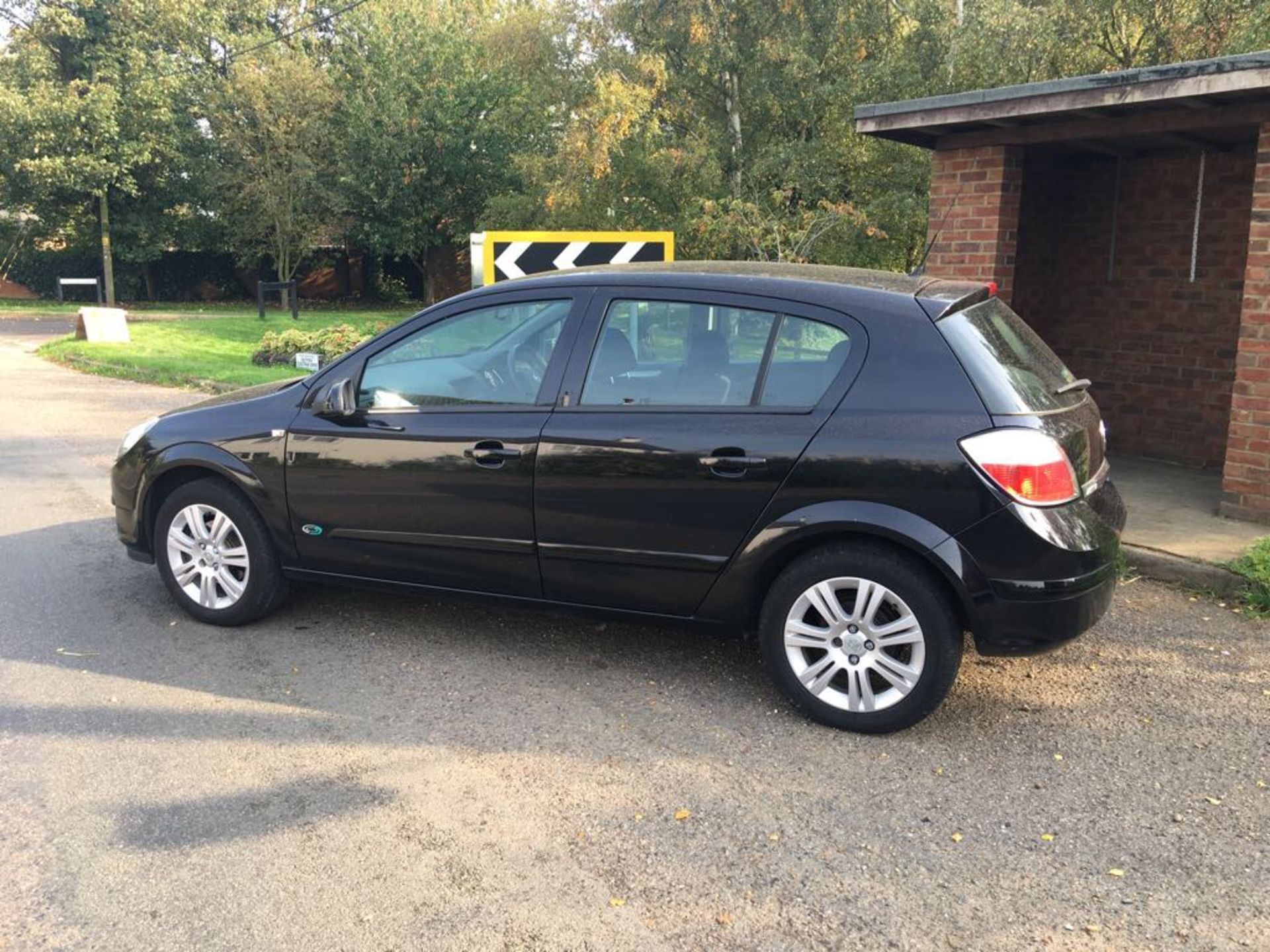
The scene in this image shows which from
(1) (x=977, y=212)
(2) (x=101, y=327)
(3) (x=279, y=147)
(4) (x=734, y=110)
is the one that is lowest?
(2) (x=101, y=327)

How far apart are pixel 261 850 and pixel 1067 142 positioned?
278 inches

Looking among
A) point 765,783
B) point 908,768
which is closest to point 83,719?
point 765,783

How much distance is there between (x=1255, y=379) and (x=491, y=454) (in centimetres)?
477

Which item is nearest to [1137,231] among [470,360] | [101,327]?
[470,360]

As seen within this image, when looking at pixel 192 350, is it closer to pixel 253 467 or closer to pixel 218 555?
pixel 218 555

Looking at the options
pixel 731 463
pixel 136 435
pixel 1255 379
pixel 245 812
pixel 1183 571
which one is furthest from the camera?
pixel 1255 379

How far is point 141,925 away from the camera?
2.84 m

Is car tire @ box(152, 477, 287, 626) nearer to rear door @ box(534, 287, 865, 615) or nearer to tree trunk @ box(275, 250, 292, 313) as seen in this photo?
rear door @ box(534, 287, 865, 615)

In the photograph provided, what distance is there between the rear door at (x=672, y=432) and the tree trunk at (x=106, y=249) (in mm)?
31562

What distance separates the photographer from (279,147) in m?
30.8

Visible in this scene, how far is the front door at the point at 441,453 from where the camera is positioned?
446 cm

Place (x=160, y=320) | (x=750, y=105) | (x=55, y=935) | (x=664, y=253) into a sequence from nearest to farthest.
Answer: (x=55, y=935) < (x=664, y=253) < (x=750, y=105) < (x=160, y=320)

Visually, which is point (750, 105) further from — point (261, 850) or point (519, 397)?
point (261, 850)

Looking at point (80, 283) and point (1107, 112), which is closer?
point (1107, 112)
